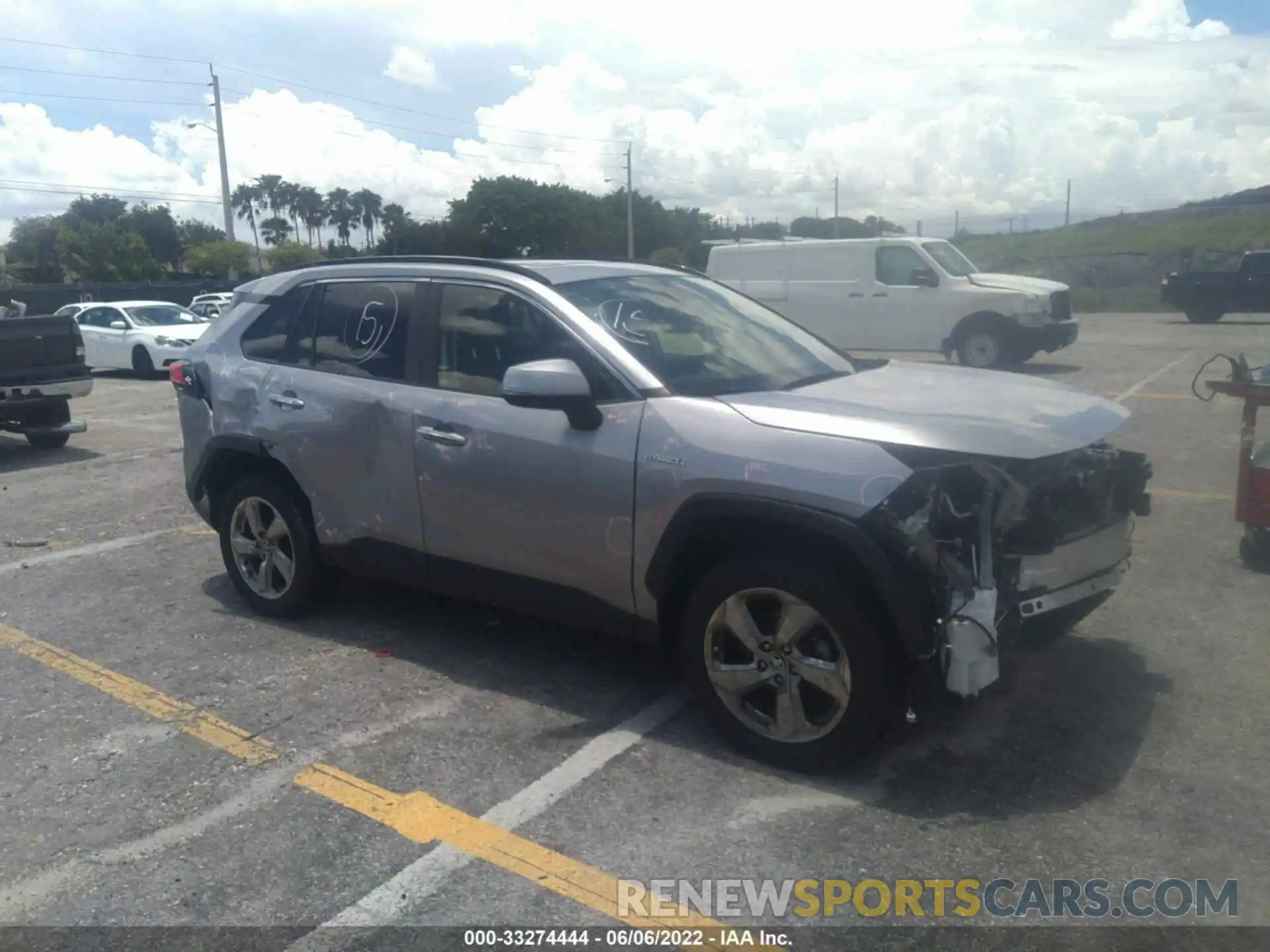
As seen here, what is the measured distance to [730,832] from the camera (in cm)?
357

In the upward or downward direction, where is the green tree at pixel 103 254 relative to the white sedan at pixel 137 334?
upward

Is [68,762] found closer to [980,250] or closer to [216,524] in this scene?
[216,524]

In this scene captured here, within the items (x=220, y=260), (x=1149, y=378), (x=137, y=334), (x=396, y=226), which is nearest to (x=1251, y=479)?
(x=1149, y=378)

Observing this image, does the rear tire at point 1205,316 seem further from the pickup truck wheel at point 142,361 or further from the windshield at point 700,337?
the windshield at point 700,337

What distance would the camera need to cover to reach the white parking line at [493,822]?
10.3 ft

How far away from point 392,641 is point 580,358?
1858 millimetres

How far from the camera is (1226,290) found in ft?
86.2

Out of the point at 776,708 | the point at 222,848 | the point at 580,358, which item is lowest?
the point at 222,848

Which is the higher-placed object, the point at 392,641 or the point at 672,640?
the point at 672,640

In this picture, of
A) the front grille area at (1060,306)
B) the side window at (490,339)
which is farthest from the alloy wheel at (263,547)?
the front grille area at (1060,306)

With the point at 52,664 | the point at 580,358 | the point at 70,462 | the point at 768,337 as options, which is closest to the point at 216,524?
the point at 52,664

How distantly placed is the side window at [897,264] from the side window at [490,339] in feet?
43.8

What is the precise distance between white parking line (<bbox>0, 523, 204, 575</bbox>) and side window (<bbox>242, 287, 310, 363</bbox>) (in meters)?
2.43

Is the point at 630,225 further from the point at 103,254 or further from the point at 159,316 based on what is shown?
the point at 103,254
